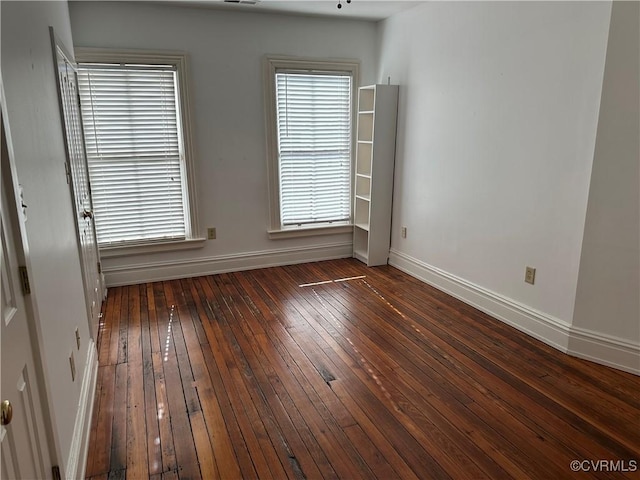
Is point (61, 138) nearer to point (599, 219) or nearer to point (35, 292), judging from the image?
point (35, 292)

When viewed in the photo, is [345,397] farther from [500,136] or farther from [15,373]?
[500,136]

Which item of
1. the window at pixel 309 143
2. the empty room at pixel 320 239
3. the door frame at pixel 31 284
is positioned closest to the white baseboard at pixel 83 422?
the empty room at pixel 320 239

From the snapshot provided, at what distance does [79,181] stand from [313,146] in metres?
2.39

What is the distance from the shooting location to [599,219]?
8.66 ft

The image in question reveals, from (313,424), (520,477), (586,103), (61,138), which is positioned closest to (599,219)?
(586,103)

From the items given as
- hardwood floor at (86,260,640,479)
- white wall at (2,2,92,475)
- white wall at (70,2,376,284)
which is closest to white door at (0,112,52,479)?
white wall at (2,2,92,475)

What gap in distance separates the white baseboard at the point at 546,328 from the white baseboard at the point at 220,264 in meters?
1.35

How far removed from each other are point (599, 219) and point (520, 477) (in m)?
1.61

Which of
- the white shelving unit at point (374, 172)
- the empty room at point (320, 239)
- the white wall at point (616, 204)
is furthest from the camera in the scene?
the white shelving unit at point (374, 172)

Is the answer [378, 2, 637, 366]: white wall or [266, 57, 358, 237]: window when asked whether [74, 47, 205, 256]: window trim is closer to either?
[266, 57, 358, 237]: window

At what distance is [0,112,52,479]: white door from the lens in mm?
1111

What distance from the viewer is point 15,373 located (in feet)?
3.93

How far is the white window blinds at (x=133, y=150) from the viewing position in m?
3.85

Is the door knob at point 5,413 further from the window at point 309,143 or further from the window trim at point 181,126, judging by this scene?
the window at point 309,143
